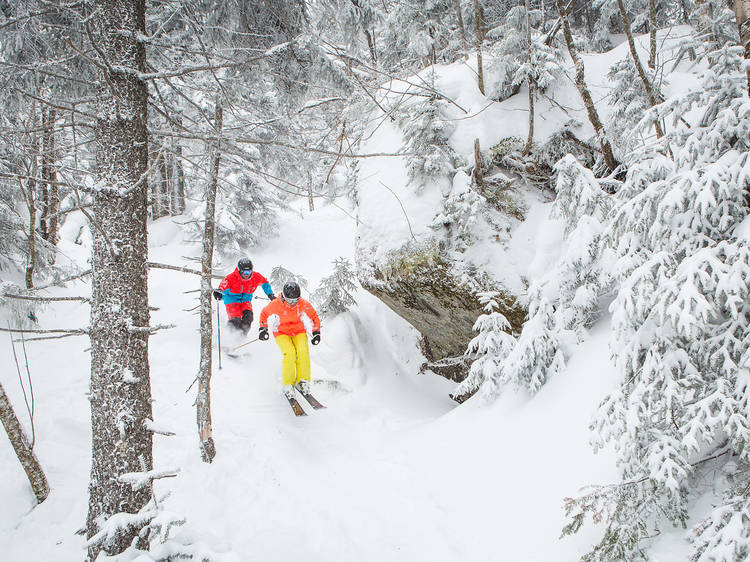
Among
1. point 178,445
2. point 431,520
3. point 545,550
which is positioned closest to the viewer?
point 545,550

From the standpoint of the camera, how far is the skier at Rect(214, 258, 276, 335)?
8812mm

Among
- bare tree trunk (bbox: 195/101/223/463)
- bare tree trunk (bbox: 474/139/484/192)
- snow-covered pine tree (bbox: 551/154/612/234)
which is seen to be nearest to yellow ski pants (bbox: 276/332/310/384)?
bare tree trunk (bbox: 195/101/223/463)

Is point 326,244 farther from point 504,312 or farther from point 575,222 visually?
point 575,222

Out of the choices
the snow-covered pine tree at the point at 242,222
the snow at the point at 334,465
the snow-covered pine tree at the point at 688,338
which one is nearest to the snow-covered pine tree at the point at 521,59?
the snow-covered pine tree at the point at 688,338

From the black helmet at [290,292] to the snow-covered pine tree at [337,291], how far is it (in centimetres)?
224

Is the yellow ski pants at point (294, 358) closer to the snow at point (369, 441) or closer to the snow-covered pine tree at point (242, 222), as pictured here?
the snow at point (369, 441)

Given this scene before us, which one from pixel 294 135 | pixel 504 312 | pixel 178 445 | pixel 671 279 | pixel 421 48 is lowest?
pixel 178 445

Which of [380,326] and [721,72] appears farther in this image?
[380,326]

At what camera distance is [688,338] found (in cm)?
275

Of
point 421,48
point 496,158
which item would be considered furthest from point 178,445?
point 421,48

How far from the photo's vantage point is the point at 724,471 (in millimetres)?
2945

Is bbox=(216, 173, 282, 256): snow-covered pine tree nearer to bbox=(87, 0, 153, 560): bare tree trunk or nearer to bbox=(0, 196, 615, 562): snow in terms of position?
bbox=(0, 196, 615, 562): snow

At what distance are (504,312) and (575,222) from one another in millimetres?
2198

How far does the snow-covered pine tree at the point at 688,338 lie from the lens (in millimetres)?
2721
